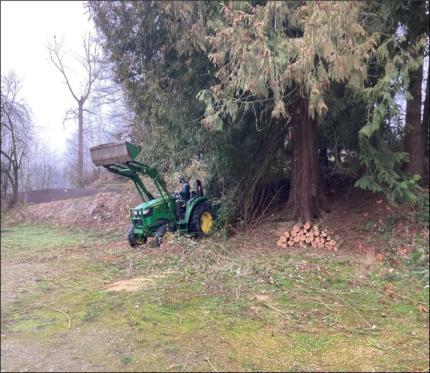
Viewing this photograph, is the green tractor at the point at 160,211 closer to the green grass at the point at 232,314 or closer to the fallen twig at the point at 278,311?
the green grass at the point at 232,314

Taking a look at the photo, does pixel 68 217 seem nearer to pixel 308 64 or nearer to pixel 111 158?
pixel 111 158

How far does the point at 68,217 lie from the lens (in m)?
14.5

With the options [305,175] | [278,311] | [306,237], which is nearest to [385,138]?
[305,175]

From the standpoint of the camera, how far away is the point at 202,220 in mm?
9625

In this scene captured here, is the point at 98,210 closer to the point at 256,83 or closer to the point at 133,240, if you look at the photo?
the point at 133,240

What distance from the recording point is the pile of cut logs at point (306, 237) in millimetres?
7777

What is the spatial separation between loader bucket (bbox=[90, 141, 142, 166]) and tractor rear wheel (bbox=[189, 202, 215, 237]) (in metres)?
2.25

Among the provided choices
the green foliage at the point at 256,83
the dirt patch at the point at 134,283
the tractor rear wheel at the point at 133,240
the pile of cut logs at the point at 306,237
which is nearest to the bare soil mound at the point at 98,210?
the tractor rear wheel at the point at 133,240

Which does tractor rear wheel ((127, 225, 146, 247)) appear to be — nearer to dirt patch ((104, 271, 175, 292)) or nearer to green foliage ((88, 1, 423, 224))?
green foliage ((88, 1, 423, 224))

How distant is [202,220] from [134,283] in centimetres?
360

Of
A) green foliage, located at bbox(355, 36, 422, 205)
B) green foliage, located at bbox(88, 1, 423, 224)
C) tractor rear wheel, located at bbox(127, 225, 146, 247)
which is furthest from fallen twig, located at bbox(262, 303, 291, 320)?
tractor rear wheel, located at bbox(127, 225, 146, 247)

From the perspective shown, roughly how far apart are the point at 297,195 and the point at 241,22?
4.08 m

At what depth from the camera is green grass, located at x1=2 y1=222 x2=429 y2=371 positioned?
11.8 feet

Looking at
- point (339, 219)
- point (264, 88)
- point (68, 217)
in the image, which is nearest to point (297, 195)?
point (339, 219)
